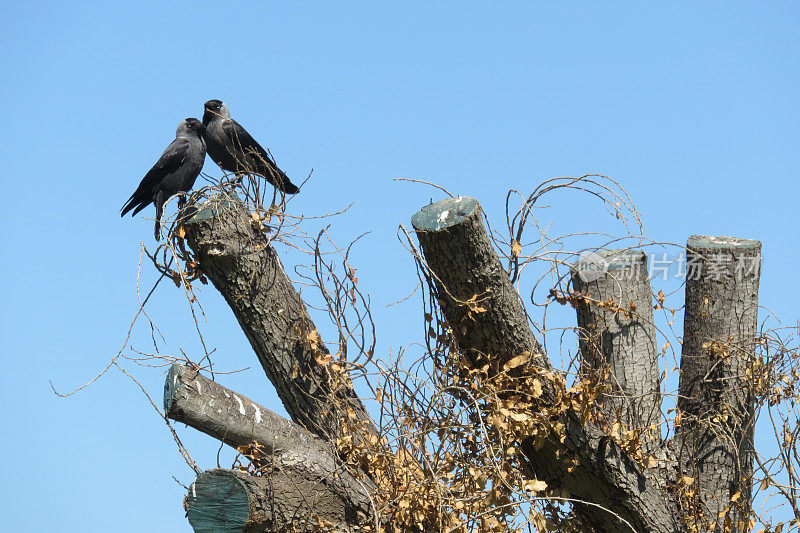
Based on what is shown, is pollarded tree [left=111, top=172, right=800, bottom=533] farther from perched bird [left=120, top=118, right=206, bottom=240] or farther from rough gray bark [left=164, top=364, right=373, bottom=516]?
perched bird [left=120, top=118, right=206, bottom=240]

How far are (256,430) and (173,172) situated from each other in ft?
11.3

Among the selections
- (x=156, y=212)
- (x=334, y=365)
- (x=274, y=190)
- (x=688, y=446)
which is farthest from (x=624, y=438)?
(x=156, y=212)

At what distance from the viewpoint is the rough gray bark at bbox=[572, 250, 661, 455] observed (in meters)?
3.98

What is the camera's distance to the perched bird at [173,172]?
6091mm

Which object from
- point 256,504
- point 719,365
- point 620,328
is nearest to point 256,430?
point 256,504

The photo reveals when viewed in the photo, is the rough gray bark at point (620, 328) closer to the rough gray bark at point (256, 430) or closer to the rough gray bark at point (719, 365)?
the rough gray bark at point (719, 365)

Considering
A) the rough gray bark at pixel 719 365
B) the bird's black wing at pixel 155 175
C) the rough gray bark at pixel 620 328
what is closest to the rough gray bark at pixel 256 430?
the rough gray bark at pixel 620 328

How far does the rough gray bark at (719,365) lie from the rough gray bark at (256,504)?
1.97m

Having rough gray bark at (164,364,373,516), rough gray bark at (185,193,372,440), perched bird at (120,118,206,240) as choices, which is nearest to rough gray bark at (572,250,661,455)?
rough gray bark at (185,193,372,440)

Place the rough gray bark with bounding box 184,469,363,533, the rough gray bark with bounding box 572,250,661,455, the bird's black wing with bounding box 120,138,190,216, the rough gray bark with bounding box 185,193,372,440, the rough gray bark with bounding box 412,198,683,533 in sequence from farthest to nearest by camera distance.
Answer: the bird's black wing with bounding box 120,138,190,216 < the rough gray bark with bounding box 572,250,661,455 < the rough gray bark with bounding box 185,193,372,440 < the rough gray bark with bounding box 412,198,683,533 < the rough gray bark with bounding box 184,469,363,533

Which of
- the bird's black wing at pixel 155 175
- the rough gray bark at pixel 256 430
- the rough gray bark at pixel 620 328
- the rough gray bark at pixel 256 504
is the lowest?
the rough gray bark at pixel 256 504

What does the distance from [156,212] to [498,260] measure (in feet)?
12.4

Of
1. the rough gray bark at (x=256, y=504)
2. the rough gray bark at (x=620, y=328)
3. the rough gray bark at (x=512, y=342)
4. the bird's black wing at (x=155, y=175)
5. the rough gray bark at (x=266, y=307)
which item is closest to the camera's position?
the rough gray bark at (x=256, y=504)

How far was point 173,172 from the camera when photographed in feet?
20.6
